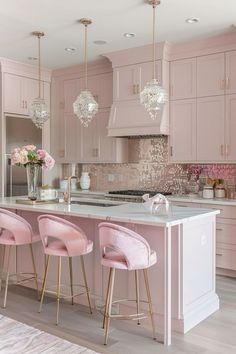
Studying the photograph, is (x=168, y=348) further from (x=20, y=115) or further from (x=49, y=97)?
(x=49, y=97)

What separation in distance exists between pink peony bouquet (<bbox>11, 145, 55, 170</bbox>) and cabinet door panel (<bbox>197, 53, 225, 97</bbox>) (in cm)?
224

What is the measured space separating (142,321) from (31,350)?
92 cm

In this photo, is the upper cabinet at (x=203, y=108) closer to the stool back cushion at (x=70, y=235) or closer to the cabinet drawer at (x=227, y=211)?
the cabinet drawer at (x=227, y=211)

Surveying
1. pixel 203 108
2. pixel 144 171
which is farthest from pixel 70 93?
pixel 203 108

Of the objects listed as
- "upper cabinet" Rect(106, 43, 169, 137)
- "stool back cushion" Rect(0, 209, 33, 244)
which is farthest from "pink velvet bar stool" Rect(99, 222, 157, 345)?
"upper cabinet" Rect(106, 43, 169, 137)

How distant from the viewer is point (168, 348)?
2.75m

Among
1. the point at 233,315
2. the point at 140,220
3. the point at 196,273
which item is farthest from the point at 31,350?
the point at 233,315

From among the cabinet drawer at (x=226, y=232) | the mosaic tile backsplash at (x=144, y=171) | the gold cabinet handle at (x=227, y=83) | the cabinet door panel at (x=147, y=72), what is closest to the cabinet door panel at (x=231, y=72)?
the gold cabinet handle at (x=227, y=83)

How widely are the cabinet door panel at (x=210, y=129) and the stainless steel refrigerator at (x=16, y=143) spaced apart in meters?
2.69

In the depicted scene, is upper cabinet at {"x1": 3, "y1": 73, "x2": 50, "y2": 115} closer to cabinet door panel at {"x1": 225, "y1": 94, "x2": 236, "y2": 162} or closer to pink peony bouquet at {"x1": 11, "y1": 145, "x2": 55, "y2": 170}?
pink peony bouquet at {"x1": 11, "y1": 145, "x2": 55, "y2": 170}

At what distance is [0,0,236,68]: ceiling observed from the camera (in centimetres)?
382

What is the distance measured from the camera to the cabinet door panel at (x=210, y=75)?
480 cm

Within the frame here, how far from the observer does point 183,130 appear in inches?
202

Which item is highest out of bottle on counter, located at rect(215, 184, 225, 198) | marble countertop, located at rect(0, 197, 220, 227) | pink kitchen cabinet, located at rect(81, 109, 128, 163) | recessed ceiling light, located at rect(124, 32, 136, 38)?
recessed ceiling light, located at rect(124, 32, 136, 38)
